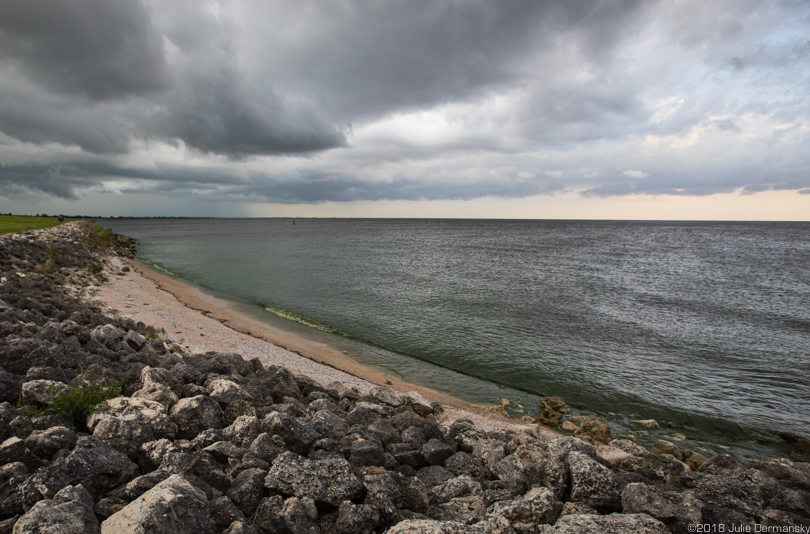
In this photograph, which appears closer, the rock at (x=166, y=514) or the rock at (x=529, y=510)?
the rock at (x=166, y=514)

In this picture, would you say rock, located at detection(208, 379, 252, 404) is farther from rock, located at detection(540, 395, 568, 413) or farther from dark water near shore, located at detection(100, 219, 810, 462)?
rock, located at detection(540, 395, 568, 413)

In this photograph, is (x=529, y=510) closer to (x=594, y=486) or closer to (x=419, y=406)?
(x=594, y=486)

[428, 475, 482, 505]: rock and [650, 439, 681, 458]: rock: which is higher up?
[428, 475, 482, 505]: rock

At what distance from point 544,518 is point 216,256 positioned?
6339cm

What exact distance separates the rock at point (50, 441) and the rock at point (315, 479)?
2816mm

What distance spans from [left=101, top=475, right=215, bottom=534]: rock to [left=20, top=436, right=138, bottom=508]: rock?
874 mm

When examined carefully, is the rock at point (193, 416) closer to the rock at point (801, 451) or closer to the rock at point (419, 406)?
the rock at point (419, 406)

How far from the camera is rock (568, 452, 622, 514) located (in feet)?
18.2

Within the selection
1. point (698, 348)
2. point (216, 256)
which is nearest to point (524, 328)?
point (698, 348)

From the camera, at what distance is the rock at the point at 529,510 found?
5.03 metres

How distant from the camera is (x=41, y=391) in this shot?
6250 millimetres

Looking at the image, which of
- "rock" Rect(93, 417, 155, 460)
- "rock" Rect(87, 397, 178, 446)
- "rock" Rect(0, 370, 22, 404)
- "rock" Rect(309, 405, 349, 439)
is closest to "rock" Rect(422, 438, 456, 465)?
"rock" Rect(309, 405, 349, 439)

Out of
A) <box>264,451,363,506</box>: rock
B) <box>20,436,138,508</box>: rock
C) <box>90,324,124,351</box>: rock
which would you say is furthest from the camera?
<box>90,324,124,351</box>: rock

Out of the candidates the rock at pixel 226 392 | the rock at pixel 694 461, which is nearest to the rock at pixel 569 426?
the rock at pixel 694 461
